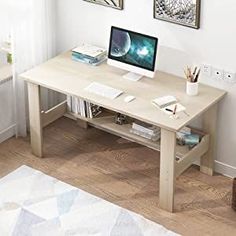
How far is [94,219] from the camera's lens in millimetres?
4516

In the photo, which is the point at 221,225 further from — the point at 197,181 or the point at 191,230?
the point at 197,181

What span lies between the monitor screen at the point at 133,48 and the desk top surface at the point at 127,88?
139 millimetres

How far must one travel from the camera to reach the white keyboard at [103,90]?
470cm

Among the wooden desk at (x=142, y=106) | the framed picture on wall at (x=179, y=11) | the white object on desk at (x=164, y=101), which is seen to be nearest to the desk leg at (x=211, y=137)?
the wooden desk at (x=142, y=106)

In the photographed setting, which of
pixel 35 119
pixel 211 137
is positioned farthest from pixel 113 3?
pixel 211 137

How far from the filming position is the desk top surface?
177 inches

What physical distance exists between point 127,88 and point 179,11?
2.08ft

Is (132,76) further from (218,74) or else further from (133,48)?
(218,74)

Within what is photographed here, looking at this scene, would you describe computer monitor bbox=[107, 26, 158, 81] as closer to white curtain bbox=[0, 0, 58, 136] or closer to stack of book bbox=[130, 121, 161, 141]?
stack of book bbox=[130, 121, 161, 141]

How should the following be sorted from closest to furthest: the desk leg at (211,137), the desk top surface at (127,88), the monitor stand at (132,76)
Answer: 1. the desk top surface at (127,88)
2. the desk leg at (211,137)
3. the monitor stand at (132,76)

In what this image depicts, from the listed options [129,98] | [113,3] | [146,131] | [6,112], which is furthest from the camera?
[6,112]

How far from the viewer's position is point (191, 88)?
4680 mm

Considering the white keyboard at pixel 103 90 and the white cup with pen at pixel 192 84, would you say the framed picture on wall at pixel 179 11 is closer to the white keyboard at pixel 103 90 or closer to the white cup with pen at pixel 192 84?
the white cup with pen at pixel 192 84

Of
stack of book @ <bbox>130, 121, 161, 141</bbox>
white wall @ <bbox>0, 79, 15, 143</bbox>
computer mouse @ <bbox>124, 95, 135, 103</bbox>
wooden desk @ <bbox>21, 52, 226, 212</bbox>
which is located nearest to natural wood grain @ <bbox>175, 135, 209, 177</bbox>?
wooden desk @ <bbox>21, 52, 226, 212</bbox>
